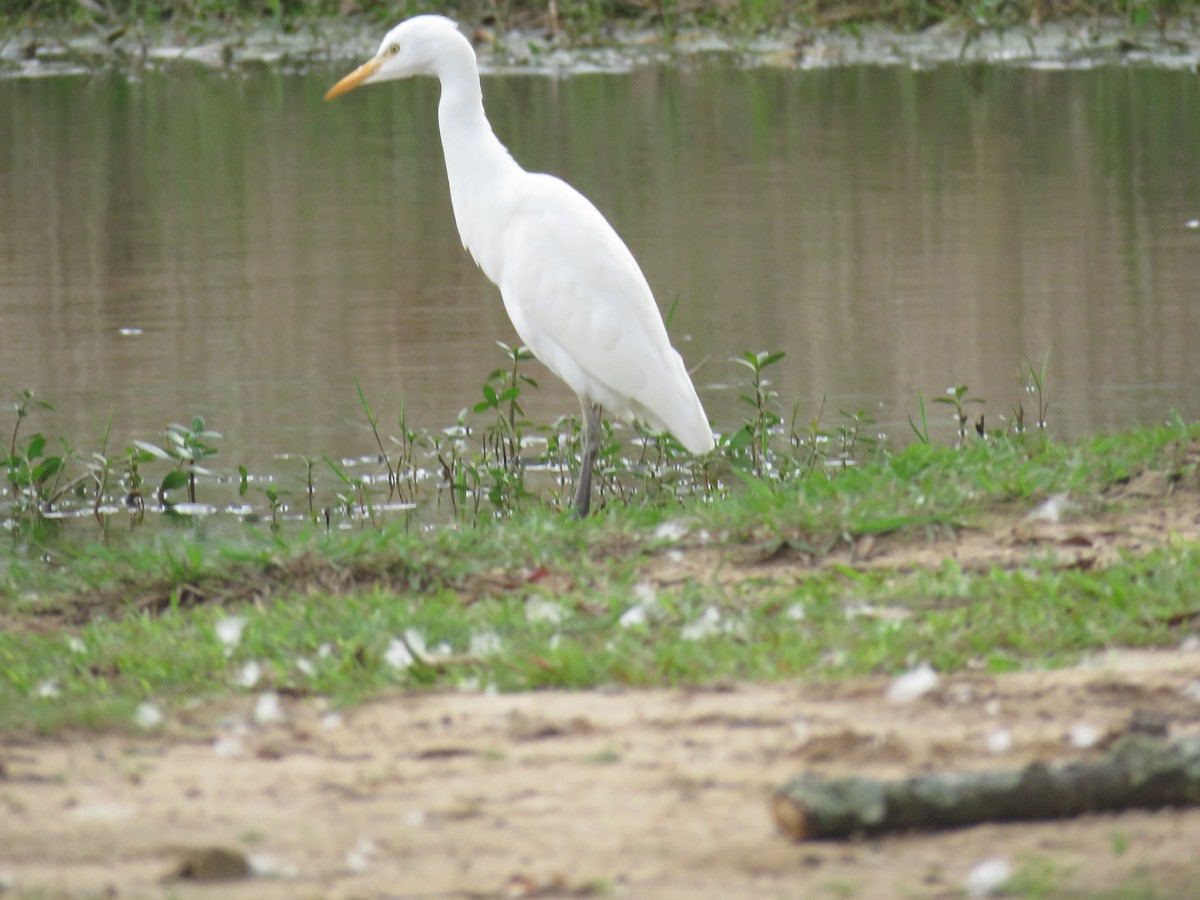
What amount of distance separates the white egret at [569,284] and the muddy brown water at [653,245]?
0.90 m

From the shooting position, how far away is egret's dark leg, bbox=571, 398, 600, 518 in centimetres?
548

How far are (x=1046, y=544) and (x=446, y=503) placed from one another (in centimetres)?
218

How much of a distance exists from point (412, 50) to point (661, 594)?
275 cm

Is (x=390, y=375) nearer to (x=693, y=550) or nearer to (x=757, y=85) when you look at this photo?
(x=693, y=550)

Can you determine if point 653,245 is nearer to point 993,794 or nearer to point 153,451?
point 153,451

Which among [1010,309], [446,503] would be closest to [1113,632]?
[446,503]

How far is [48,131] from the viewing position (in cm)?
1379

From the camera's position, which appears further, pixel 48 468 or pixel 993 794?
pixel 48 468

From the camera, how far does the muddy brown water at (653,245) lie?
282 inches

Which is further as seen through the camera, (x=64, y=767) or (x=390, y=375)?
(x=390, y=375)

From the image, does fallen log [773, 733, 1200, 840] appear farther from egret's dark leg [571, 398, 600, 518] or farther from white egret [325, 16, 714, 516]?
white egret [325, 16, 714, 516]

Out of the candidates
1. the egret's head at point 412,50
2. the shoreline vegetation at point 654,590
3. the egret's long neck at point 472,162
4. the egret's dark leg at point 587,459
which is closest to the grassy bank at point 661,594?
the shoreline vegetation at point 654,590

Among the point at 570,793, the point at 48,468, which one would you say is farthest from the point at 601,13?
the point at 570,793

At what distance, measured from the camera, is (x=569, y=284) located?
5.77 meters
